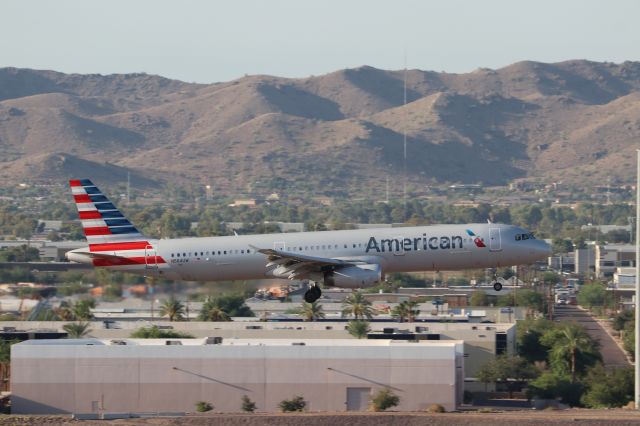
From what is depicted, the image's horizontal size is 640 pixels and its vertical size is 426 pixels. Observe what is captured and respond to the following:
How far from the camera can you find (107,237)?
89.5 meters

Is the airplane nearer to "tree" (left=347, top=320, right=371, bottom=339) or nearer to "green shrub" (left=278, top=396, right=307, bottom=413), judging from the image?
"green shrub" (left=278, top=396, right=307, bottom=413)

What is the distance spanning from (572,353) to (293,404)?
39.6 metres

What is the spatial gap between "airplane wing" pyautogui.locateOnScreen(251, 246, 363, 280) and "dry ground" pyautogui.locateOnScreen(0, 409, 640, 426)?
1124 centimetres

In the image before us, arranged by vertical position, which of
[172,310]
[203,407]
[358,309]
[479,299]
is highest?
[479,299]

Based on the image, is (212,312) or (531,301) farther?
(531,301)

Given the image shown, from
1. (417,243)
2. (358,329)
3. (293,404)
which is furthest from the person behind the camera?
(358,329)

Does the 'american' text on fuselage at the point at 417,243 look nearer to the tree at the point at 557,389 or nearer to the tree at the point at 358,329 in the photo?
the tree at the point at 557,389

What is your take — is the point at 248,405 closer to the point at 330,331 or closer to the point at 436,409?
the point at 436,409

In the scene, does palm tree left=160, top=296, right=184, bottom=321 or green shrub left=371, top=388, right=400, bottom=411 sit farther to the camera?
palm tree left=160, top=296, right=184, bottom=321

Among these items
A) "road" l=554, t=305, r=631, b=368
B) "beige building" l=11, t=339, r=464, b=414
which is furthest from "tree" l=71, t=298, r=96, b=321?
"road" l=554, t=305, r=631, b=368

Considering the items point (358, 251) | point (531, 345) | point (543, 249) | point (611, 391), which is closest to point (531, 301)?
point (531, 345)

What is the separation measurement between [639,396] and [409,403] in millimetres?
13836

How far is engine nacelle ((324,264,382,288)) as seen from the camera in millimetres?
84438

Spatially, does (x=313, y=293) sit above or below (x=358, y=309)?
above
